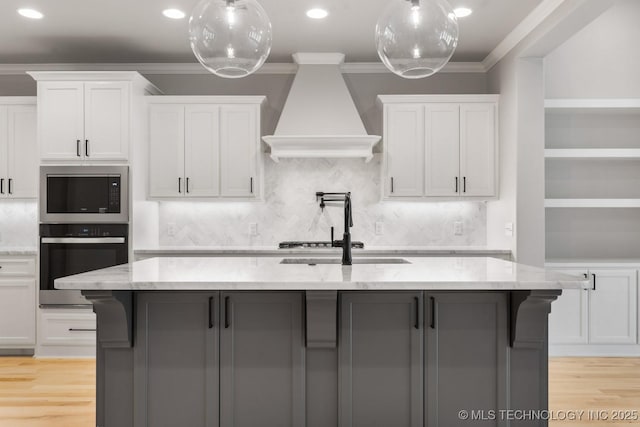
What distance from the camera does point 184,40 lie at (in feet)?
14.7

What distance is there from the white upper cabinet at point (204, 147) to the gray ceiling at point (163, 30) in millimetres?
585

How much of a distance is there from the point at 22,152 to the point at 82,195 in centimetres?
91

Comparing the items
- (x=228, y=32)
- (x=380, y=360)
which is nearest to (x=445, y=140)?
(x=380, y=360)

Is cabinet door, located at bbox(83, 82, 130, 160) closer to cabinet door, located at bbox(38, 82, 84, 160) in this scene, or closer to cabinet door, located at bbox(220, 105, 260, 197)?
cabinet door, located at bbox(38, 82, 84, 160)

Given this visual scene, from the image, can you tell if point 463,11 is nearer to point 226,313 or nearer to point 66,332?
point 226,313

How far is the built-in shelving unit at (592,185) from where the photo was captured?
4812mm

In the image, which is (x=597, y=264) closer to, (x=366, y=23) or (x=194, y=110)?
(x=366, y=23)

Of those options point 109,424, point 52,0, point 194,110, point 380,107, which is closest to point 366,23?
point 380,107

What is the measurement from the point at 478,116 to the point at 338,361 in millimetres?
3224

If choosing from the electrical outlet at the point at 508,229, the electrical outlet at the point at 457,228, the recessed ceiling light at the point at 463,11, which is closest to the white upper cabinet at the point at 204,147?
the recessed ceiling light at the point at 463,11

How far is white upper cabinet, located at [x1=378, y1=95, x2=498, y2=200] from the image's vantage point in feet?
15.6

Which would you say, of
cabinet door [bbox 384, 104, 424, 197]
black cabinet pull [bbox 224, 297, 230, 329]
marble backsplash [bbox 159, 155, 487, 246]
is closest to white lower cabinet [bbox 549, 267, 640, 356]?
marble backsplash [bbox 159, 155, 487, 246]

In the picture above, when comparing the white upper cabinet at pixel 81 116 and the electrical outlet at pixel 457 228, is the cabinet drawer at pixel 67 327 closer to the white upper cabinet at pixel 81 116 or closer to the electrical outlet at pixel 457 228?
the white upper cabinet at pixel 81 116

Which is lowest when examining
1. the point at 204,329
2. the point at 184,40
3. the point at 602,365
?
the point at 602,365
